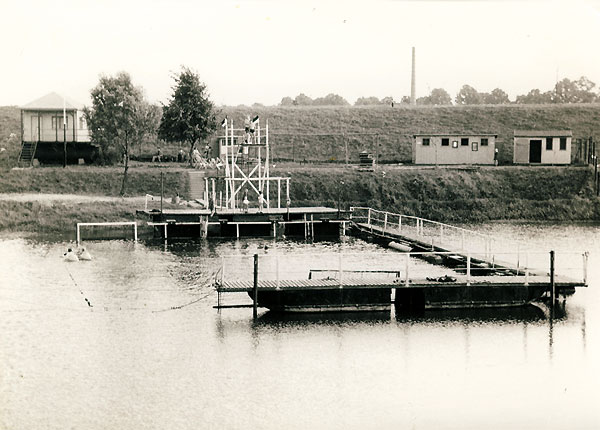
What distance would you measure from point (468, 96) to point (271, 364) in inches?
3750

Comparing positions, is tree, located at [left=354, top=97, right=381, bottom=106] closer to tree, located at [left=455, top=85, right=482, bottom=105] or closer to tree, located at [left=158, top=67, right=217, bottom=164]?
tree, located at [left=455, top=85, right=482, bottom=105]

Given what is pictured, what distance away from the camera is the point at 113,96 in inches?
2256

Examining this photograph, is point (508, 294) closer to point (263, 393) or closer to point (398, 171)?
point (263, 393)

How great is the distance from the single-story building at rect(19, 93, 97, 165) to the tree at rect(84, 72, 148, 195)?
3.24 meters

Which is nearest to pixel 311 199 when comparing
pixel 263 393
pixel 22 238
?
pixel 22 238

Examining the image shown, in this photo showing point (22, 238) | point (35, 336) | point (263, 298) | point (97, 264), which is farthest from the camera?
point (22, 238)

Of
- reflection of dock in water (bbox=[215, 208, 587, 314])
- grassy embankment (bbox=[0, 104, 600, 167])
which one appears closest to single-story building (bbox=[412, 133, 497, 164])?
grassy embankment (bbox=[0, 104, 600, 167])

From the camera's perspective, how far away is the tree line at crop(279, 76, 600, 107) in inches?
3912

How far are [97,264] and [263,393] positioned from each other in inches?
704

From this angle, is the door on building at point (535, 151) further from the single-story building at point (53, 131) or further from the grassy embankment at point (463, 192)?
the single-story building at point (53, 131)

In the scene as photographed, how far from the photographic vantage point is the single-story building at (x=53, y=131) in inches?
2403

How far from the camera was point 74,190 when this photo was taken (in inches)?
2148

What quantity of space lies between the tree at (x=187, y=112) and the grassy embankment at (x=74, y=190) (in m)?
3.15

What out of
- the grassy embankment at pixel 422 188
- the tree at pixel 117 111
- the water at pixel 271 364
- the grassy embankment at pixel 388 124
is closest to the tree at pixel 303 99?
the grassy embankment at pixel 388 124
